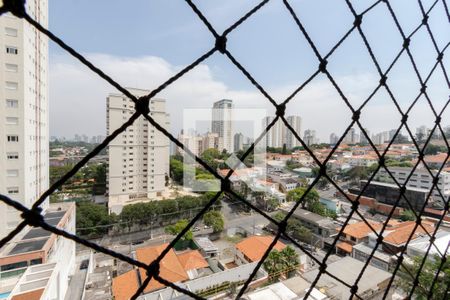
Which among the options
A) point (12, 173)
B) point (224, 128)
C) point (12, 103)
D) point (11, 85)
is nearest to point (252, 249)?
point (12, 173)

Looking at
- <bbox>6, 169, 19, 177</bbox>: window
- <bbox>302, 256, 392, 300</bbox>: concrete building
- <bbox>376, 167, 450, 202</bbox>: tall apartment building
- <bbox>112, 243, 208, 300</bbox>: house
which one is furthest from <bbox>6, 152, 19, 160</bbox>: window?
<bbox>376, 167, 450, 202</bbox>: tall apartment building

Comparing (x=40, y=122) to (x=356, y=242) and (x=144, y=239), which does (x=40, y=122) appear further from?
(x=356, y=242)

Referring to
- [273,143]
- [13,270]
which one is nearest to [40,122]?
[13,270]

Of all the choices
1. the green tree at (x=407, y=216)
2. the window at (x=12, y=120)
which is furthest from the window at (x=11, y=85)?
the green tree at (x=407, y=216)

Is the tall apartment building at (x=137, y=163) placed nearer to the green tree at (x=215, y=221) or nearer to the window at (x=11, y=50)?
the green tree at (x=215, y=221)

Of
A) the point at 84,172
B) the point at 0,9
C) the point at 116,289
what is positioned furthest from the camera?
the point at 84,172
